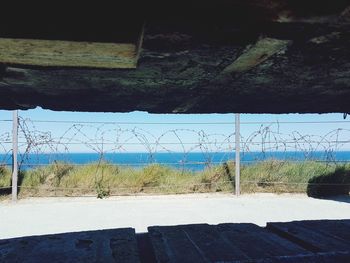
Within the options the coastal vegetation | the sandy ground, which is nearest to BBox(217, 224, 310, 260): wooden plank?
the sandy ground

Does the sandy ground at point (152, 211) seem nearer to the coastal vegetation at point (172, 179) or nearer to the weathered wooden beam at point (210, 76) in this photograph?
the coastal vegetation at point (172, 179)

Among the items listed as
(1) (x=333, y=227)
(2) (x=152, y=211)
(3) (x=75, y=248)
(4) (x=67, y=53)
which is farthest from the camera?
(2) (x=152, y=211)

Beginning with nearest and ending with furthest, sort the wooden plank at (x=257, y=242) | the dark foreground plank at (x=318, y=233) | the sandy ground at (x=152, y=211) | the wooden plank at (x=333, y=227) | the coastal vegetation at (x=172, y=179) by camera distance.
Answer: the wooden plank at (x=257, y=242)
the dark foreground plank at (x=318, y=233)
the wooden plank at (x=333, y=227)
the sandy ground at (x=152, y=211)
the coastal vegetation at (x=172, y=179)

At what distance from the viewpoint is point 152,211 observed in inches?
251

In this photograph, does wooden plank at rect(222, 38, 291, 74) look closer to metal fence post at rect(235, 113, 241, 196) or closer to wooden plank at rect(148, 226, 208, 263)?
wooden plank at rect(148, 226, 208, 263)

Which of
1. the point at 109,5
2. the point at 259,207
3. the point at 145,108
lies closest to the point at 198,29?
the point at 109,5

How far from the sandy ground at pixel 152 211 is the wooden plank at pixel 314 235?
3.04 metres

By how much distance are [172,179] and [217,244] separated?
7151mm

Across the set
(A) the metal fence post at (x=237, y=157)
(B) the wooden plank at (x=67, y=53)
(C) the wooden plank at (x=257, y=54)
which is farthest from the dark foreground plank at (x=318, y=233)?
(A) the metal fence post at (x=237, y=157)

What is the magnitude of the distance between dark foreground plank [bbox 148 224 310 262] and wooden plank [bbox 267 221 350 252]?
0.07 metres

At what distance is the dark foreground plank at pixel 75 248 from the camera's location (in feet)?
4.75

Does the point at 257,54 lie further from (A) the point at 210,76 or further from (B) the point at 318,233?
(B) the point at 318,233

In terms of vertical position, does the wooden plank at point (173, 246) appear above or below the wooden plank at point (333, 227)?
above

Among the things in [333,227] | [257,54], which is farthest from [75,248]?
[333,227]
